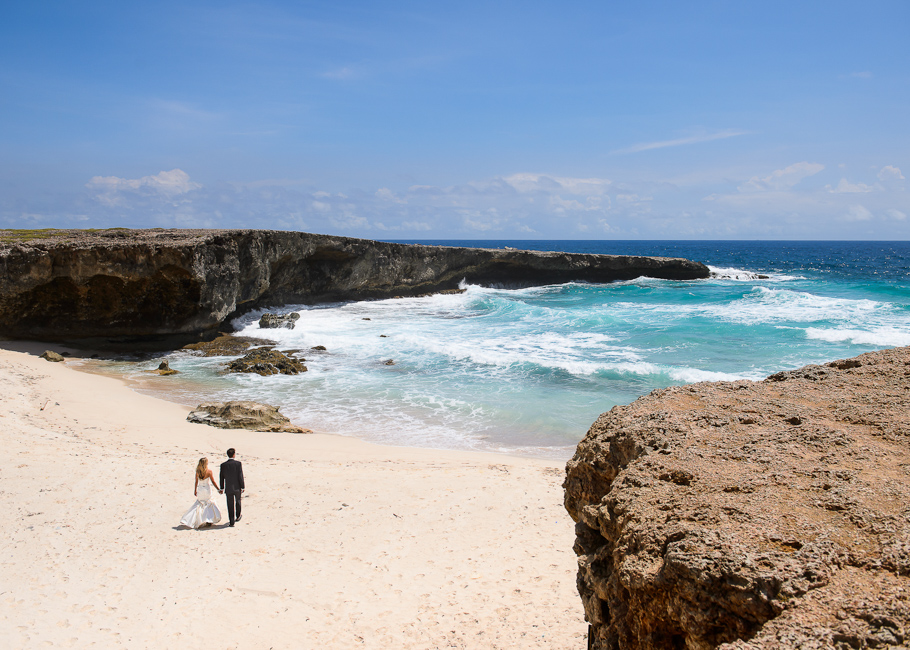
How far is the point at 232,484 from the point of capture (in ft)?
23.1

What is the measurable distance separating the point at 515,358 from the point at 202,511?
1229 cm

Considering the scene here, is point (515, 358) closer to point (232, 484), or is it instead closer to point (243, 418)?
point (243, 418)

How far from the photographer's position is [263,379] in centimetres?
1587

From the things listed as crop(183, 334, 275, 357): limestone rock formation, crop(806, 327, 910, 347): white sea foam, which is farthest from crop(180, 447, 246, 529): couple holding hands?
crop(806, 327, 910, 347): white sea foam

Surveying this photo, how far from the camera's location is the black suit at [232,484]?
695 centimetres

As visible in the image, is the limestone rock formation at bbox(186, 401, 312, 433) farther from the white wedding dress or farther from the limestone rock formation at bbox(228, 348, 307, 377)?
the limestone rock formation at bbox(228, 348, 307, 377)

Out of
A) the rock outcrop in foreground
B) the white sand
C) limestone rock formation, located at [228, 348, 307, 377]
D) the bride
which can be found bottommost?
the white sand

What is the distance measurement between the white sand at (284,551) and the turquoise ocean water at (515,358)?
8.58ft

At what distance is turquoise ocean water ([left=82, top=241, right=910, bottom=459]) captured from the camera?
1251 centimetres

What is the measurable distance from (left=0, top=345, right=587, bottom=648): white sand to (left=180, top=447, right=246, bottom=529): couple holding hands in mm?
154

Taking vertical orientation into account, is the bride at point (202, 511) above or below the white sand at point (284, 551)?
above

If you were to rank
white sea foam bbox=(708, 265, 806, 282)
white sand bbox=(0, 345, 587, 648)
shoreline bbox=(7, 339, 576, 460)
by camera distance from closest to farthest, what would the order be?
1. white sand bbox=(0, 345, 587, 648)
2. shoreline bbox=(7, 339, 576, 460)
3. white sea foam bbox=(708, 265, 806, 282)

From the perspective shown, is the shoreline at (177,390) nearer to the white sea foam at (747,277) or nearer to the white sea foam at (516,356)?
the white sea foam at (516,356)

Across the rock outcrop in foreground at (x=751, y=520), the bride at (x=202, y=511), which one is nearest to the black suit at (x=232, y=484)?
the bride at (x=202, y=511)
